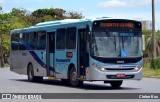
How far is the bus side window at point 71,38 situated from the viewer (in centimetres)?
2481

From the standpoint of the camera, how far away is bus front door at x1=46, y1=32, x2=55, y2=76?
90.1 feet

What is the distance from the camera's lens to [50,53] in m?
27.8

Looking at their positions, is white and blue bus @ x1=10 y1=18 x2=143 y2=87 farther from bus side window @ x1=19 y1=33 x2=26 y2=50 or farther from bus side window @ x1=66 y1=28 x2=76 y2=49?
bus side window @ x1=19 y1=33 x2=26 y2=50

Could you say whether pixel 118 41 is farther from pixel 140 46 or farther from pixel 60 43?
pixel 60 43

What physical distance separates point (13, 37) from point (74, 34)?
9978 mm

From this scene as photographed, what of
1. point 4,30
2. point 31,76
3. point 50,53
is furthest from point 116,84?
point 4,30

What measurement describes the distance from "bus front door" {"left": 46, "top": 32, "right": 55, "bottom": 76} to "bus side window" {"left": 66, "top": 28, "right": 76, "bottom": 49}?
6.83 ft

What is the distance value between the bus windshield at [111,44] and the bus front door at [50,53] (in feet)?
15.1

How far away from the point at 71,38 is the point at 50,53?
305 centimetres

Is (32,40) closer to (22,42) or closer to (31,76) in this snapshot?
(22,42)

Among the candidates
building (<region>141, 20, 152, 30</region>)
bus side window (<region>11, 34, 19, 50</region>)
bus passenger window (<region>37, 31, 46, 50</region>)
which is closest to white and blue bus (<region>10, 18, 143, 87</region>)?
bus passenger window (<region>37, 31, 46, 50</region>)

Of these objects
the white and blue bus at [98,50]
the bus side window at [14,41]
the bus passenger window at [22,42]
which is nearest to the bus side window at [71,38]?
the white and blue bus at [98,50]

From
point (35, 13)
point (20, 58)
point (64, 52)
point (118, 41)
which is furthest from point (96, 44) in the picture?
point (35, 13)

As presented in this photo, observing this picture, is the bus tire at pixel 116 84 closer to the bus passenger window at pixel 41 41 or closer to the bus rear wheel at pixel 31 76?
the bus passenger window at pixel 41 41
